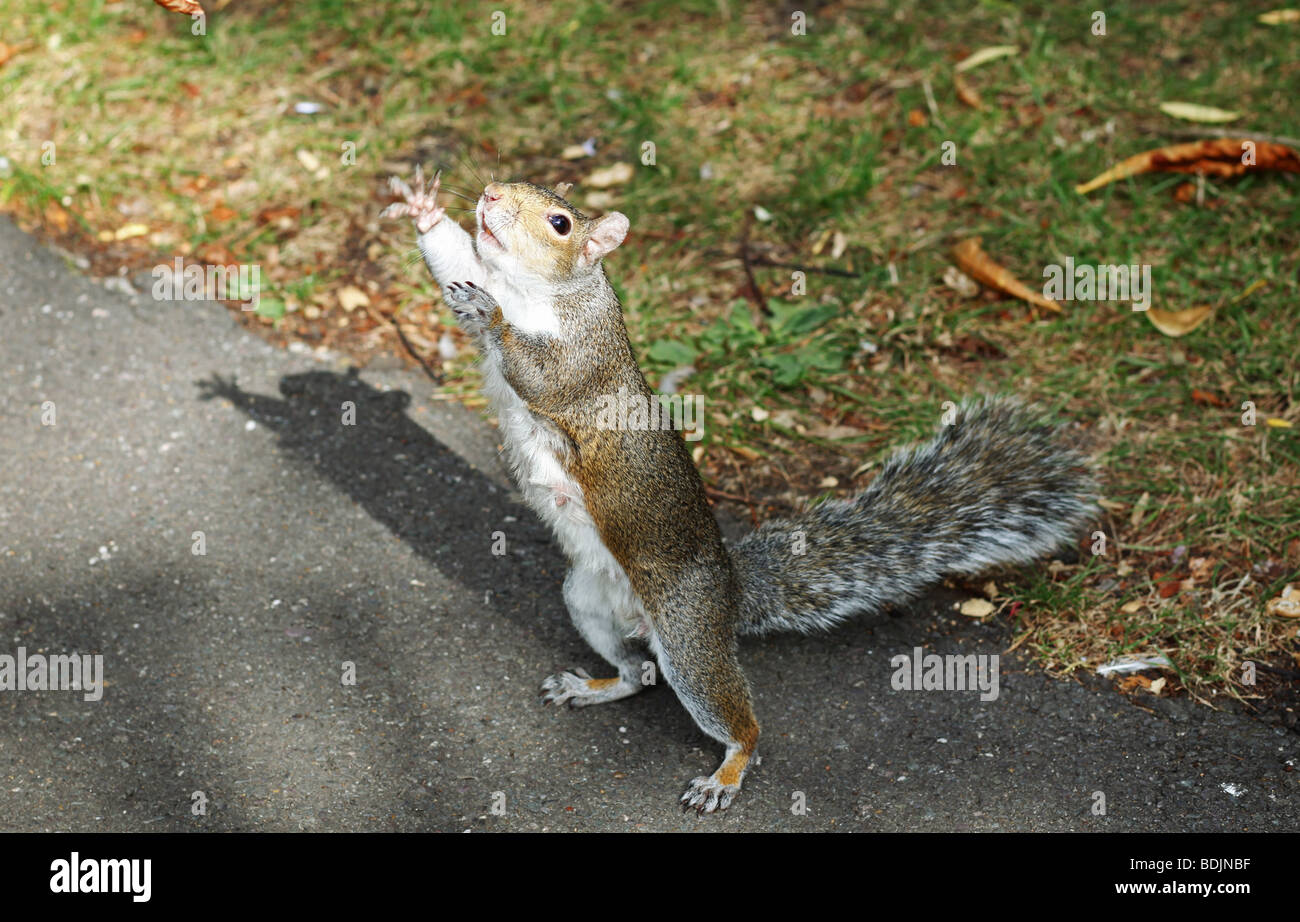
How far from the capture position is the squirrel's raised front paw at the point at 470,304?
9.74 ft

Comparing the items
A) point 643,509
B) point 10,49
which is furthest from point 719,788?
point 10,49

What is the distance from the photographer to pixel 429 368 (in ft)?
15.3

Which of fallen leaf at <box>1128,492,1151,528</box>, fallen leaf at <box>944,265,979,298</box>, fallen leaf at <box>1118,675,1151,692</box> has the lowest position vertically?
fallen leaf at <box>1118,675,1151,692</box>

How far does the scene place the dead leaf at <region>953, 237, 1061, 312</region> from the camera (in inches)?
183

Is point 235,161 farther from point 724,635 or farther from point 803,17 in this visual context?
point 724,635

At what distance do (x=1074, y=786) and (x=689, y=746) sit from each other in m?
1.00

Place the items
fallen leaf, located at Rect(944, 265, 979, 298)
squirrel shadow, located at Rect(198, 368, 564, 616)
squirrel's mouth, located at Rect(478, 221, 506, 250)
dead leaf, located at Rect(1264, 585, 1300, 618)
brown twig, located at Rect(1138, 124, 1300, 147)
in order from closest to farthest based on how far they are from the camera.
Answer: squirrel's mouth, located at Rect(478, 221, 506, 250)
dead leaf, located at Rect(1264, 585, 1300, 618)
squirrel shadow, located at Rect(198, 368, 564, 616)
fallen leaf, located at Rect(944, 265, 979, 298)
brown twig, located at Rect(1138, 124, 1300, 147)

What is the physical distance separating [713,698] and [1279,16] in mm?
4705

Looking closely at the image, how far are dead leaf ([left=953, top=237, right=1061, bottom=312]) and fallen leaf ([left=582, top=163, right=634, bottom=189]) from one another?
1.46m

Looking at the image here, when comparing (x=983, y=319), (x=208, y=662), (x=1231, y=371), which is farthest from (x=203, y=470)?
(x=1231, y=371)

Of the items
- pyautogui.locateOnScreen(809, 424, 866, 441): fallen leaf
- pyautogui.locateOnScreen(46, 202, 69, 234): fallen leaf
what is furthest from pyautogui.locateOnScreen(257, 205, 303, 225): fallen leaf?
pyautogui.locateOnScreen(809, 424, 866, 441): fallen leaf

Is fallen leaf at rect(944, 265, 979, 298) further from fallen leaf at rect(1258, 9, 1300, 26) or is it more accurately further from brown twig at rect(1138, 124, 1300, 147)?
fallen leaf at rect(1258, 9, 1300, 26)

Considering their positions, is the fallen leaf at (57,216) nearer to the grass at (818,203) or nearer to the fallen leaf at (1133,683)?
the grass at (818,203)

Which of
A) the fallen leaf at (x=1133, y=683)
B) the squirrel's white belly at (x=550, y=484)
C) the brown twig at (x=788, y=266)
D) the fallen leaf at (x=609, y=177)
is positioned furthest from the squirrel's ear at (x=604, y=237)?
the fallen leaf at (x=609, y=177)
